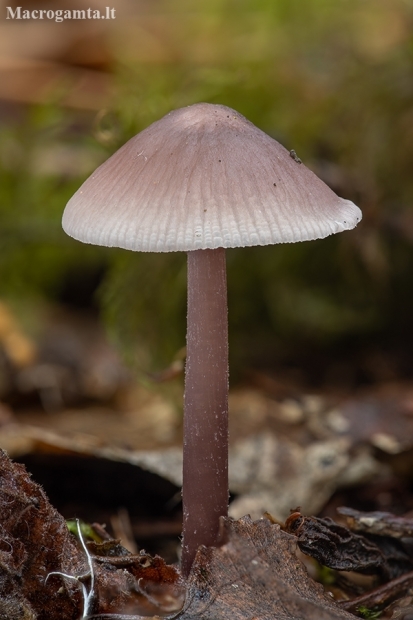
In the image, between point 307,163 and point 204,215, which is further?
point 307,163

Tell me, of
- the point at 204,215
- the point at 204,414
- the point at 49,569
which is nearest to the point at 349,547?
the point at 204,414

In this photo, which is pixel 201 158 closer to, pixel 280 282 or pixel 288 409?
pixel 288 409

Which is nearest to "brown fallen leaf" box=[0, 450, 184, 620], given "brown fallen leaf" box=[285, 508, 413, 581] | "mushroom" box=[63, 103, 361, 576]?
"mushroom" box=[63, 103, 361, 576]

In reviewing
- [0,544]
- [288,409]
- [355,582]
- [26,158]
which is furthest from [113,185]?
[26,158]

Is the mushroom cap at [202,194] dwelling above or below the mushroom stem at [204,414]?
above

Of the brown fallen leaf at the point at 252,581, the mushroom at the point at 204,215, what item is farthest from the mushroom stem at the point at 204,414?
the brown fallen leaf at the point at 252,581

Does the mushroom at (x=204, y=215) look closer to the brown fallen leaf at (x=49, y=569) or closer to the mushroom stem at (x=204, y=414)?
the mushroom stem at (x=204, y=414)

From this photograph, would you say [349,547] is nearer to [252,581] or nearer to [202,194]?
[252,581]

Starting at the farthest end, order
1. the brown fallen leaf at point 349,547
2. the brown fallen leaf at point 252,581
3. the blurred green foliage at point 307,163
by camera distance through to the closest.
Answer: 1. the blurred green foliage at point 307,163
2. the brown fallen leaf at point 349,547
3. the brown fallen leaf at point 252,581

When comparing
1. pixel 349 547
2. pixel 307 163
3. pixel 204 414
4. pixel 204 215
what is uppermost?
pixel 307 163

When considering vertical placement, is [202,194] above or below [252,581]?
above
